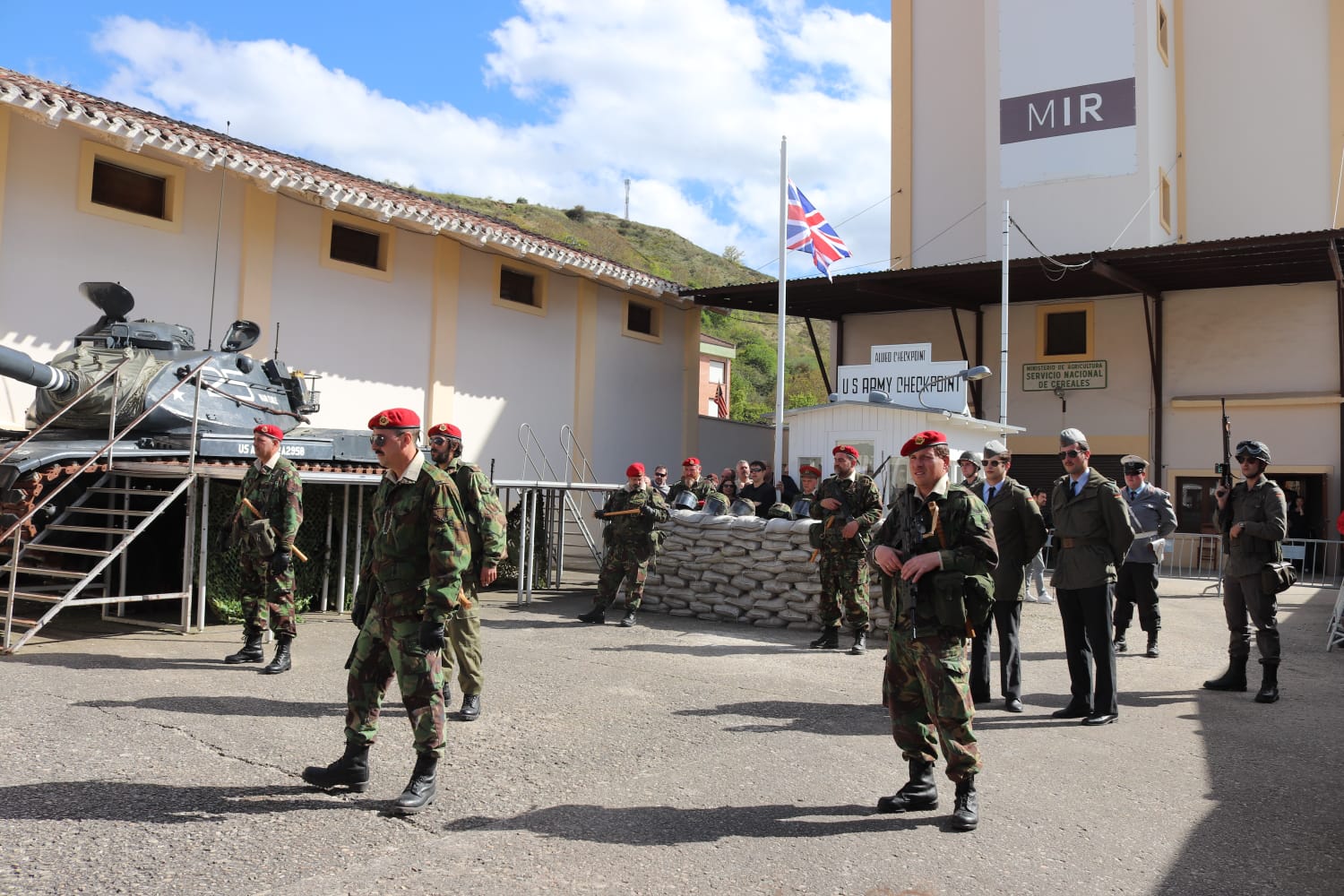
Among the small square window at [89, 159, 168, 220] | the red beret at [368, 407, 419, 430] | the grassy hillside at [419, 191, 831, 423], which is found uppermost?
the grassy hillside at [419, 191, 831, 423]

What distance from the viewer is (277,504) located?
7.65 meters

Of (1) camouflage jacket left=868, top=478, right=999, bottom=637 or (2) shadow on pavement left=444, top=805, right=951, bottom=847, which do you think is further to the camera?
(1) camouflage jacket left=868, top=478, right=999, bottom=637

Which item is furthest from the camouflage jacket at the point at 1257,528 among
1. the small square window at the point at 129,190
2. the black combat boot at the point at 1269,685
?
the small square window at the point at 129,190

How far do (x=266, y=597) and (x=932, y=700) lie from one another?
17.3ft

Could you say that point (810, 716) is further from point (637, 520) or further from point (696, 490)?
point (696, 490)

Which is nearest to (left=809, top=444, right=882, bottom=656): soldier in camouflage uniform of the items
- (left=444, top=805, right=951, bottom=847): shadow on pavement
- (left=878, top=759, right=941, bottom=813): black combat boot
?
(left=878, top=759, right=941, bottom=813): black combat boot

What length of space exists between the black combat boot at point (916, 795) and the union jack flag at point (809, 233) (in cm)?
1031

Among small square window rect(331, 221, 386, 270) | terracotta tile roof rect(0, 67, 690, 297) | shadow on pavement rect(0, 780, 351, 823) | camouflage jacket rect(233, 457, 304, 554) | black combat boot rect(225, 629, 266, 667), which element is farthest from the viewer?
small square window rect(331, 221, 386, 270)

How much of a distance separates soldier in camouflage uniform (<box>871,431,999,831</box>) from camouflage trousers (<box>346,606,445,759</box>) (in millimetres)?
2108

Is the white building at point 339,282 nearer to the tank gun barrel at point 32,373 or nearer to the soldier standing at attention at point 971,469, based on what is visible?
the tank gun barrel at point 32,373

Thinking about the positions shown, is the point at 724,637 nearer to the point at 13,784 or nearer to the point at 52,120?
the point at 13,784

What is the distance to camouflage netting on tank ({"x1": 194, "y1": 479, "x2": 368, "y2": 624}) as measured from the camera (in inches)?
374

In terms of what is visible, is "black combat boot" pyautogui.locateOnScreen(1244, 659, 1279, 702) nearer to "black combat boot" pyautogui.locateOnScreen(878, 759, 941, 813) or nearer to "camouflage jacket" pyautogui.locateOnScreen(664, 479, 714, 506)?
"black combat boot" pyautogui.locateOnScreen(878, 759, 941, 813)

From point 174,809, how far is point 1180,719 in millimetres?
6019
